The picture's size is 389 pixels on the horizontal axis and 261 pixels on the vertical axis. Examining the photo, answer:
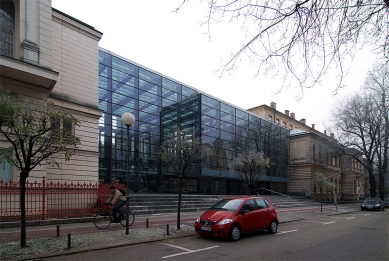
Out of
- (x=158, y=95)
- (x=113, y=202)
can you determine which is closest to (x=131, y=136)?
(x=158, y=95)

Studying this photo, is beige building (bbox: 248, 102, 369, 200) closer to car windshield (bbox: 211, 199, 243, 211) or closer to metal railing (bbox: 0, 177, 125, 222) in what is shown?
car windshield (bbox: 211, 199, 243, 211)

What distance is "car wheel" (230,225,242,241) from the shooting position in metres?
9.68

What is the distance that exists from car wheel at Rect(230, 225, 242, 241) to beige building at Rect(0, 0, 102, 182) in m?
9.02

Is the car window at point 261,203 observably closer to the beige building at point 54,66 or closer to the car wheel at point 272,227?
the car wheel at point 272,227

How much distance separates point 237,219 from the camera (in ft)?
32.7

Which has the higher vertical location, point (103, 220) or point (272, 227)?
point (103, 220)

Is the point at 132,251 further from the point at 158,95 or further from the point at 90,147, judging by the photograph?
the point at 158,95

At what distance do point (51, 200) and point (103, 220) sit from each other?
306 cm

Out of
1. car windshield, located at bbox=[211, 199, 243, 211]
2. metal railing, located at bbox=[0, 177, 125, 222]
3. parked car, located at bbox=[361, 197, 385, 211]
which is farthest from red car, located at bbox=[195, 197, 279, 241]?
parked car, located at bbox=[361, 197, 385, 211]

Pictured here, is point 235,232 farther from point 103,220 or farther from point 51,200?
point 51,200

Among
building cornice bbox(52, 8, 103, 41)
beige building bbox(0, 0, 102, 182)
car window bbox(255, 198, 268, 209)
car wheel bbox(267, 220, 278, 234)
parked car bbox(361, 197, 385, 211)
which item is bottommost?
parked car bbox(361, 197, 385, 211)

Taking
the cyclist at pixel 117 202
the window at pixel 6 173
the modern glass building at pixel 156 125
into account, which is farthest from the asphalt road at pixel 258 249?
the modern glass building at pixel 156 125

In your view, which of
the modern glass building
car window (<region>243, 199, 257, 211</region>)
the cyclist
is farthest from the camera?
the modern glass building

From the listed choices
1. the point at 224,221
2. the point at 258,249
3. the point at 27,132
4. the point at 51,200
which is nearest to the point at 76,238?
the point at 27,132
